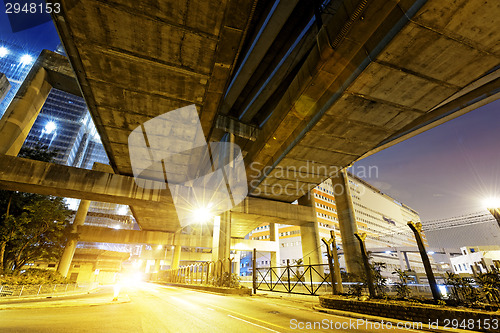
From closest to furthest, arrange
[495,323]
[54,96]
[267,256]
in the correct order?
[495,323] → [267,256] → [54,96]

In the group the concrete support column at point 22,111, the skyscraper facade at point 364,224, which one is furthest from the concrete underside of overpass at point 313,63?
the skyscraper facade at point 364,224

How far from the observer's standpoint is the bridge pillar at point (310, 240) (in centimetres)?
2046

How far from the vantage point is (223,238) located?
724 inches

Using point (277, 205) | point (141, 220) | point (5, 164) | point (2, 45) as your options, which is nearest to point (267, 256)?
point (141, 220)

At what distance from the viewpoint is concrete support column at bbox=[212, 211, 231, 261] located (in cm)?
1803

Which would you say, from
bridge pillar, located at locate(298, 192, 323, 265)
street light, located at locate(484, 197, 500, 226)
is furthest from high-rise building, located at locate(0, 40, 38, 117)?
street light, located at locate(484, 197, 500, 226)

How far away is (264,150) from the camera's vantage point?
14.1 meters

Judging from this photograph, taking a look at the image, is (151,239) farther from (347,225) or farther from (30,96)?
(347,225)

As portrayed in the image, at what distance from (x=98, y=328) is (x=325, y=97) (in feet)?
36.5

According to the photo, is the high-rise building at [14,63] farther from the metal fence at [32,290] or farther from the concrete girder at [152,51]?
the concrete girder at [152,51]

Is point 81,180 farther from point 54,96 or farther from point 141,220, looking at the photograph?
point 54,96

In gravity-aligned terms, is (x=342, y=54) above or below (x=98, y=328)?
above

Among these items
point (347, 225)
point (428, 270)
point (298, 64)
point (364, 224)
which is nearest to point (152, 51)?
point (298, 64)

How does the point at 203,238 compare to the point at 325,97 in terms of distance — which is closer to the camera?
the point at 325,97
